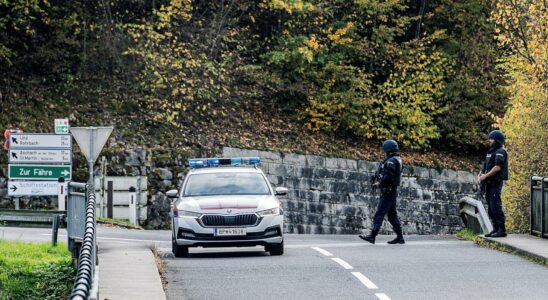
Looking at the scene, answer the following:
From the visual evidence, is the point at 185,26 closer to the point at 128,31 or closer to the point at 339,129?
the point at 128,31

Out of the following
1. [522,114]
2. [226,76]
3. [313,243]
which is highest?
[226,76]

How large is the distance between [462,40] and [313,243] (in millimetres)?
24259

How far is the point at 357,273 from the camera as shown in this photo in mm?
16000

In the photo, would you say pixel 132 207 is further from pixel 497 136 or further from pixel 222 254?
pixel 497 136

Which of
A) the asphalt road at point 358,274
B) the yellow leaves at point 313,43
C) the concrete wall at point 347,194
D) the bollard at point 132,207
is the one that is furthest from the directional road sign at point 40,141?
the yellow leaves at point 313,43

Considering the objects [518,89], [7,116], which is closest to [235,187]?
[518,89]

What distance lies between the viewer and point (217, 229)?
19.2 m

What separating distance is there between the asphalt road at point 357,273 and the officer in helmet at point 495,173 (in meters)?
0.88

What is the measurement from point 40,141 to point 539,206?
15.3 metres

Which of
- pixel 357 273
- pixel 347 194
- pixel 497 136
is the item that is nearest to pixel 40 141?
pixel 347 194

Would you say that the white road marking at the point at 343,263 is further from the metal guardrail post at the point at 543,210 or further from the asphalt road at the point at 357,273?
the metal guardrail post at the point at 543,210

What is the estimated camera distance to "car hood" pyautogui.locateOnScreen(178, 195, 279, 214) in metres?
19.3

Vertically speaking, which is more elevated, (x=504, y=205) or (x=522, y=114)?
(x=522, y=114)

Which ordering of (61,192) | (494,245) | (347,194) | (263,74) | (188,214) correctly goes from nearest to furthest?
(188,214)
(494,245)
(61,192)
(347,194)
(263,74)
